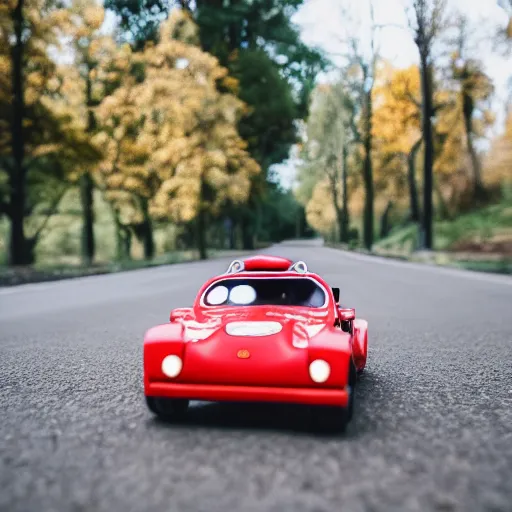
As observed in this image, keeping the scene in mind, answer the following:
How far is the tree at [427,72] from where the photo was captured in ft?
108

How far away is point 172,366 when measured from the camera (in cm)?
447

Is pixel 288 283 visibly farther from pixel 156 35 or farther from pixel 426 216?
pixel 156 35

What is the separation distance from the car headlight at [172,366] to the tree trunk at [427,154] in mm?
30058

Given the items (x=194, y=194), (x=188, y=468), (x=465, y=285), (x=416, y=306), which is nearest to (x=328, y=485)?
(x=188, y=468)

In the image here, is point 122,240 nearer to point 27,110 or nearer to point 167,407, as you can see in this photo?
point 27,110

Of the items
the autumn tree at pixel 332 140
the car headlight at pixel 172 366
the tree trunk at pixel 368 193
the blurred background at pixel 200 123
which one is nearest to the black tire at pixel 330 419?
the car headlight at pixel 172 366

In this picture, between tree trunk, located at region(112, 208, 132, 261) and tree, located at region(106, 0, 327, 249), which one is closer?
tree trunk, located at region(112, 208, 132, 261)

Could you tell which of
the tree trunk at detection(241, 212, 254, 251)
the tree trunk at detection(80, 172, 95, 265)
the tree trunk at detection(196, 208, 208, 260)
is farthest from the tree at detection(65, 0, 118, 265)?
the tree trunk at detection(241, 212, 254, 251)

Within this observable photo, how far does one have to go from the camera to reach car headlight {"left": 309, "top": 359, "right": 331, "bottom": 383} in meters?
4.27

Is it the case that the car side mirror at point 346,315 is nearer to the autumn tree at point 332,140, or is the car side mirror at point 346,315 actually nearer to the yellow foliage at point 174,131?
the yellow foliage at point 174,131

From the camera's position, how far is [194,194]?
3822 centimetres

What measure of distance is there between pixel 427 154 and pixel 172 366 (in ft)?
104

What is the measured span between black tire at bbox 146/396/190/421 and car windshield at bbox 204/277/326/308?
1.03 meters

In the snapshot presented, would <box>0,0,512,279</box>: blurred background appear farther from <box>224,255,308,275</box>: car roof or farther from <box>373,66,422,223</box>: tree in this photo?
<box>224,255,308,275</box>: car roof
